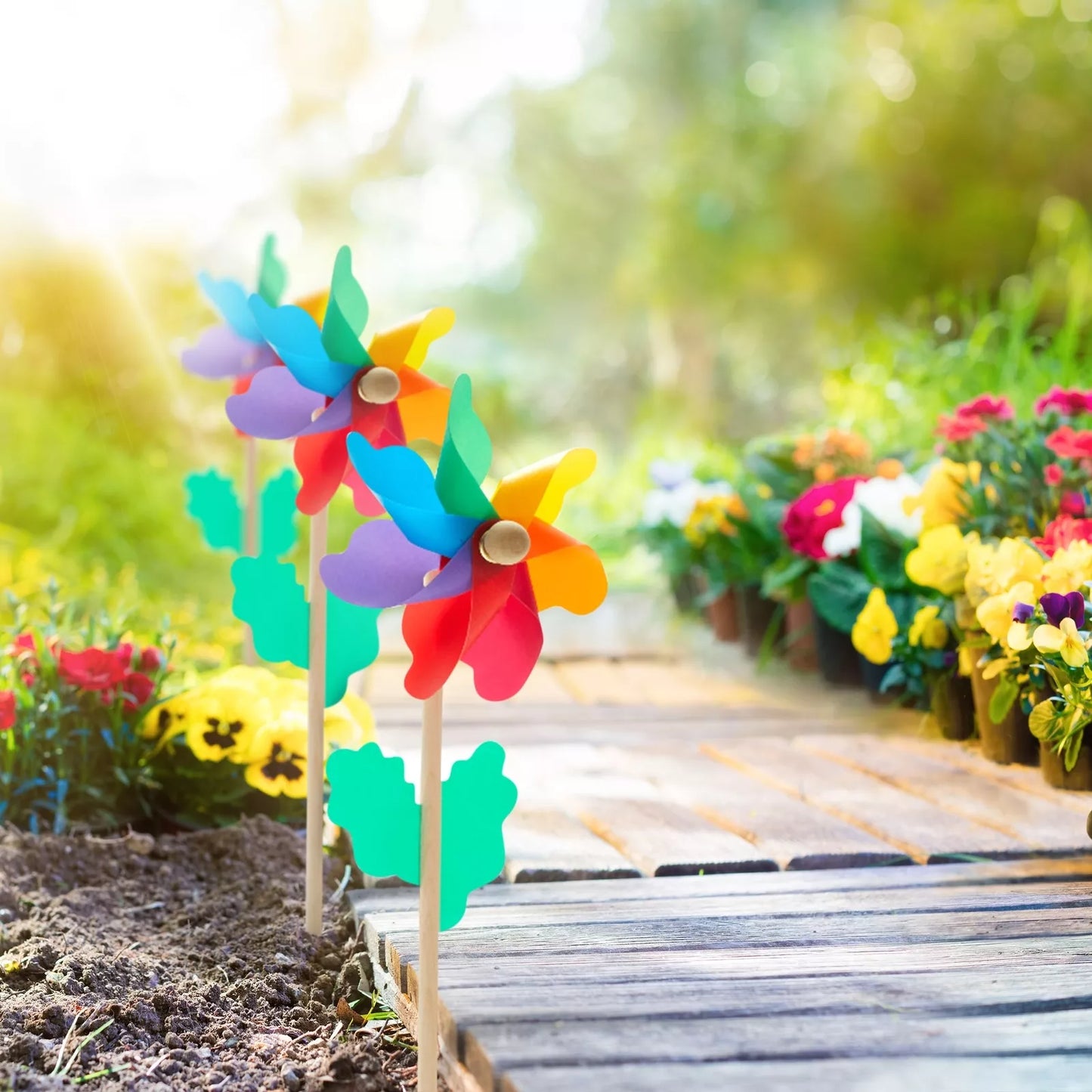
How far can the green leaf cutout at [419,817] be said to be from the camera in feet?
3.82

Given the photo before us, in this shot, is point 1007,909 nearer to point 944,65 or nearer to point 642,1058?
point 642,1058

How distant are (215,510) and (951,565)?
1466mm

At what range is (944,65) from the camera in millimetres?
8875

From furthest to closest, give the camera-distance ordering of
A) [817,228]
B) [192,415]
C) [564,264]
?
[564,264], [817,228], [192,415]

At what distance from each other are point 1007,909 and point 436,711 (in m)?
0.80

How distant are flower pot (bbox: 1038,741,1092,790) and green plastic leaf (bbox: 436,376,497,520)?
4.15 ft

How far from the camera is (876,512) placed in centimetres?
263

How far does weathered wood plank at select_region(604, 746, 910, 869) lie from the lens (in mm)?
1645

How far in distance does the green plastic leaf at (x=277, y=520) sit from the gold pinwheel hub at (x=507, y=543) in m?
1.39

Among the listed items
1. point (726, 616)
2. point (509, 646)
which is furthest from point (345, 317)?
point (726, 616)

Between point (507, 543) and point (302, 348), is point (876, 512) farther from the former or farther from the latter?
point (507, 543)

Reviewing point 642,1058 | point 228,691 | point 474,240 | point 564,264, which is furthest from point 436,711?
point 474,240

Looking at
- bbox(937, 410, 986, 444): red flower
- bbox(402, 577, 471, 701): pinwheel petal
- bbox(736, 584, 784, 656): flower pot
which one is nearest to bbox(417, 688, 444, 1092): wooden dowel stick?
bbox(402, 577, 471, 701): pinwheel petal

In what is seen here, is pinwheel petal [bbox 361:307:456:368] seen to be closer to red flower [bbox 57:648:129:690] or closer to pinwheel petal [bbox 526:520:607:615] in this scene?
pinwheel petal [bbox 526:520:607:615]
